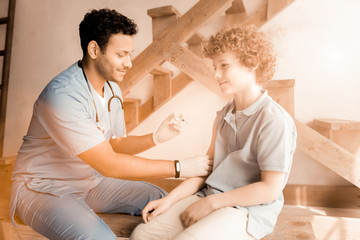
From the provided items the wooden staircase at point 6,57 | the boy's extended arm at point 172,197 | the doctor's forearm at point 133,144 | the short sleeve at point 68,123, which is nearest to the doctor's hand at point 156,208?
the boy's extended arm at point 172,197

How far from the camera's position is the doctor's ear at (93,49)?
1.29 meters

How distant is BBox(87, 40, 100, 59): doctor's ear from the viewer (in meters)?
1.29

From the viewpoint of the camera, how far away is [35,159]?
1.25 meters

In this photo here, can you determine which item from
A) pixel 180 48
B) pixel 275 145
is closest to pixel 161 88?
pixel 180 48

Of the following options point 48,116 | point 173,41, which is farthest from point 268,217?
point 173,41

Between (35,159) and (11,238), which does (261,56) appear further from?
(11,238)

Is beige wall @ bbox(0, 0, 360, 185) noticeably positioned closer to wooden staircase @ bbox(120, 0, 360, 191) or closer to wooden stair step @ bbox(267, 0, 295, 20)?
wooden stair step @ bbox(267, 0, 295, 20)

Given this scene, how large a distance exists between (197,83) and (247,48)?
135 centimetres

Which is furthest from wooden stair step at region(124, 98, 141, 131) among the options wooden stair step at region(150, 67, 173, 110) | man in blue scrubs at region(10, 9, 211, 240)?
man in blue scrubs at region(10, 9, 211, 240)

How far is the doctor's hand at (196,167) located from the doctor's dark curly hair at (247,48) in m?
0.39

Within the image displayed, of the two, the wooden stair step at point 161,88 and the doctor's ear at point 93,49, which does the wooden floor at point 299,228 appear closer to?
the doctor's ear at point 93,49

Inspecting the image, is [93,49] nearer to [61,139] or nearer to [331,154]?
[61,139]

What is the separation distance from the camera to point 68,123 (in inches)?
43.5

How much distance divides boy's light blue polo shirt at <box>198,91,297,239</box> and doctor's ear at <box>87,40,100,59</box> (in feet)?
2.09
